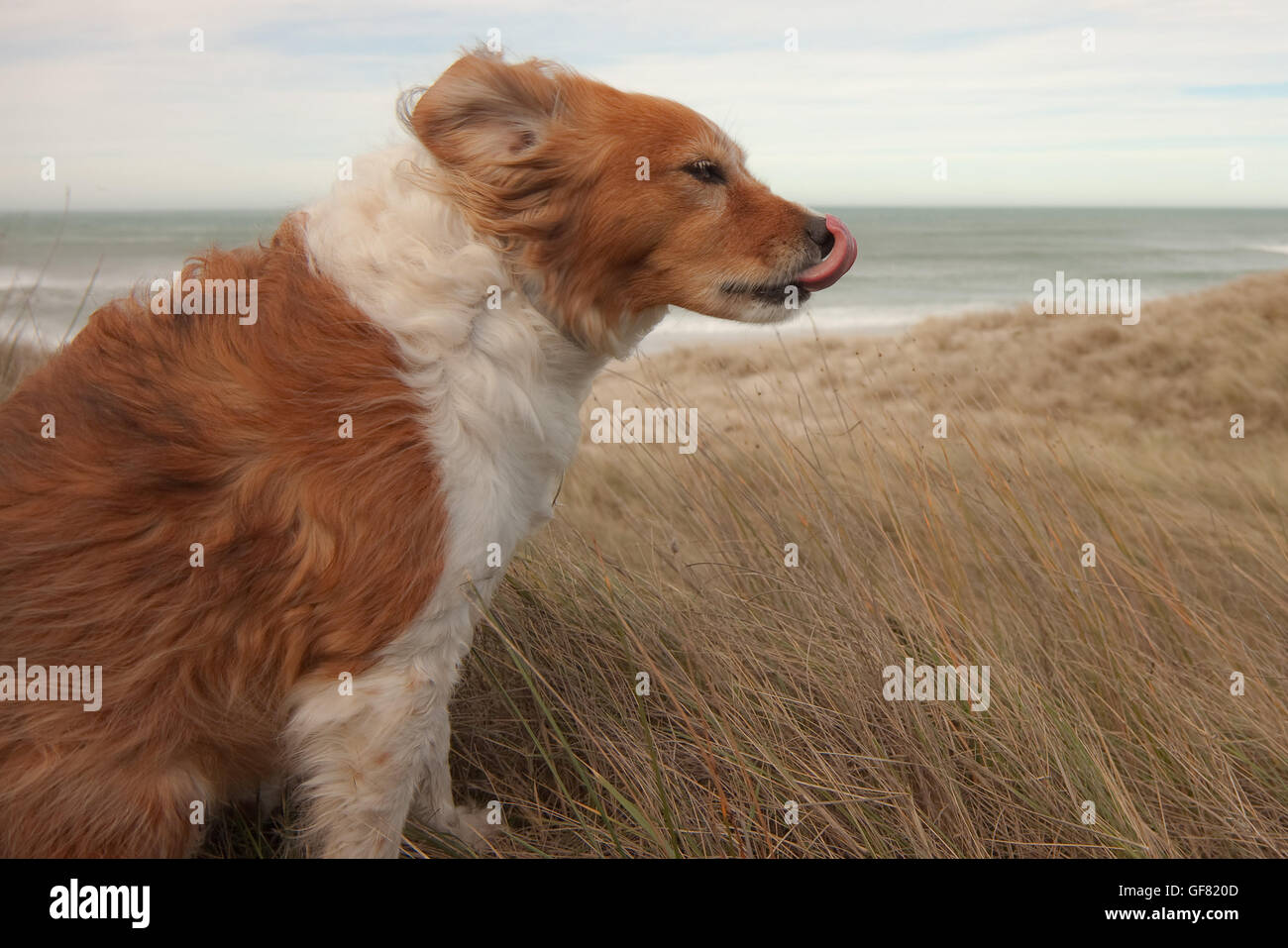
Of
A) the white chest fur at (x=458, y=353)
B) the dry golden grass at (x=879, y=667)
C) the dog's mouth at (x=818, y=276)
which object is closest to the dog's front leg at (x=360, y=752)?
the white chest fur at (x=458, y=353)

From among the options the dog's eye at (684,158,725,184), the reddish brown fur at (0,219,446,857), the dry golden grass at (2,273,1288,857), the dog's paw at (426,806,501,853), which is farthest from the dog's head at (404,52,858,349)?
the dog's paw at (426,806,501,853)

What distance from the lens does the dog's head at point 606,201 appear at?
2580 mm

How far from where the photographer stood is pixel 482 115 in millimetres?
2609

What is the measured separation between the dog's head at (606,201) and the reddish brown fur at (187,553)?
0.50m

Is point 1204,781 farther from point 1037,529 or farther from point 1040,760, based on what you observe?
point 1037,529

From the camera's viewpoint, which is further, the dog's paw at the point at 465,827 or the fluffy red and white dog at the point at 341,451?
the dog's paw at the point at 465,827

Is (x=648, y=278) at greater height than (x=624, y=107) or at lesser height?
lesser

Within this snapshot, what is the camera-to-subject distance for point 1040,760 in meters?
2.83

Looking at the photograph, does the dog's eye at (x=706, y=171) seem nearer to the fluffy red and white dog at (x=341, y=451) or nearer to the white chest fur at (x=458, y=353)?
the fluffy red and white dog at (x=341, y=451)

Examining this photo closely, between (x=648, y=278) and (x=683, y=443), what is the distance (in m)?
1.40

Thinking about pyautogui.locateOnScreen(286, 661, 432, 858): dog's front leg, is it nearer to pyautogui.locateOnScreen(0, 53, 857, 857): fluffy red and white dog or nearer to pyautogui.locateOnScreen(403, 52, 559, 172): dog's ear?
pyautogui.locateOnScreen(0, 53, 857, 857): fluffy red and white dog

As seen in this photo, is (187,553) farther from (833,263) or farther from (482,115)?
(833,263)

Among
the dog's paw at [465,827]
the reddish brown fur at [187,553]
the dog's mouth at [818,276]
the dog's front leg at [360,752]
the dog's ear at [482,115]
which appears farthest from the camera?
the dog's paw at [465,827]
